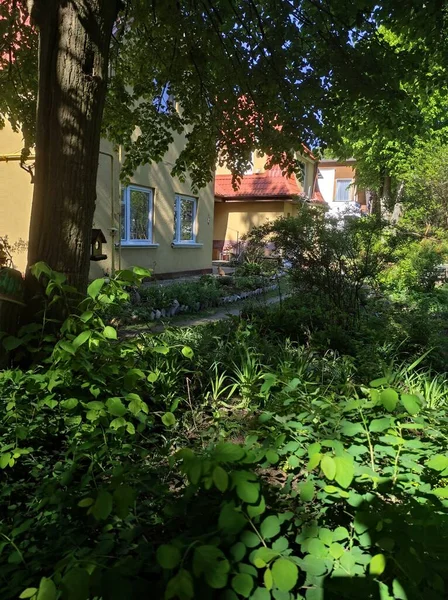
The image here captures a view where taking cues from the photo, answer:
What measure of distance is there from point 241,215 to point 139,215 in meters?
9.85

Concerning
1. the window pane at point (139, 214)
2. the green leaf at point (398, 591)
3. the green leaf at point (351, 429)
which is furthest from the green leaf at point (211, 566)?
the window pane at point (139, 214)

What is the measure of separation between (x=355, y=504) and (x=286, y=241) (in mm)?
5305

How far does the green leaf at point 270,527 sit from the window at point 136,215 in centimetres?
1034

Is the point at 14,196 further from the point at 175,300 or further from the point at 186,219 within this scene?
the point at 186,219

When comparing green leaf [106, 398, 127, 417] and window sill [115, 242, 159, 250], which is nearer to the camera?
green leaf [106, 398, 127, 417]

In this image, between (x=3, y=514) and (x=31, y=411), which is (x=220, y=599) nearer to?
(x=3, y=514)

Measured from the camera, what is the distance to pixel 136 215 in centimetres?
1174

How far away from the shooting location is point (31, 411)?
2391 mm

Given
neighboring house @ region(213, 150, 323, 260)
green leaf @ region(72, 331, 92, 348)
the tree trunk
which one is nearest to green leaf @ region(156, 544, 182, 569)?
green leaf @ region(72, 331, 92, 348)

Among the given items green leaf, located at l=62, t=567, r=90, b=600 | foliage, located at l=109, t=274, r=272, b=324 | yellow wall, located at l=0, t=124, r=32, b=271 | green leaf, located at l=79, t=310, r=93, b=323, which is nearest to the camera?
green leaf, located at l=62, t=567, r=90, b=600

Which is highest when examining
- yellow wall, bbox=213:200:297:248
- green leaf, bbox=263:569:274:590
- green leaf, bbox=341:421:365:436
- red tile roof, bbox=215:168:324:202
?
red tile roof, bbox=215:168:324:202

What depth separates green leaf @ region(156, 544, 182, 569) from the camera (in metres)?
1.07

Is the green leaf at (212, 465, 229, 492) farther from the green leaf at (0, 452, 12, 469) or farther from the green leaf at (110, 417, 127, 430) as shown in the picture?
the green leaf at (0, 452, 12, 469)

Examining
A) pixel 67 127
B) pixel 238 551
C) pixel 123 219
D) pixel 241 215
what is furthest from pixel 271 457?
pixel 241 215
